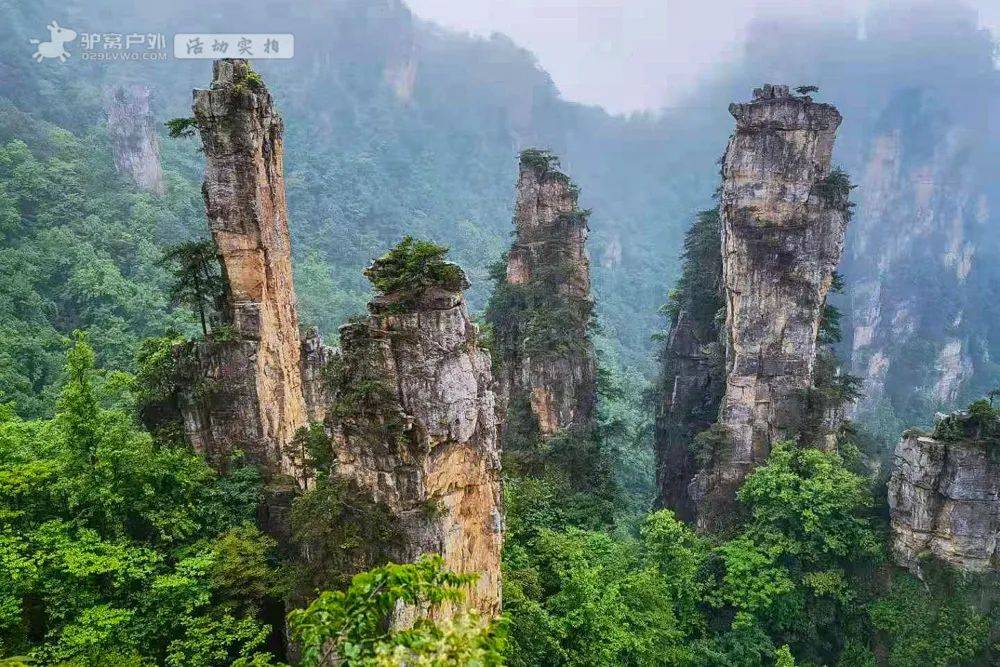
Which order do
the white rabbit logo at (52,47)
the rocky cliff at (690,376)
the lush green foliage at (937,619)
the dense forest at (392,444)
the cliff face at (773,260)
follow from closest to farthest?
1. the dense forest at (392,444)
2. the lush green foliage at (937,619)
3. the cliff face at (773,260)
4. the rocky cliff at (690,376)
5. the white rabbit logo at (52,47)

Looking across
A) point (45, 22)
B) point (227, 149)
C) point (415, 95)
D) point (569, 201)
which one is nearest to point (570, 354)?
point (569, 201)

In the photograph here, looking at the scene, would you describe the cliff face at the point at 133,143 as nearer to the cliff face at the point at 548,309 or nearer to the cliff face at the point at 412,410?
the cliff face at the point at 548,309

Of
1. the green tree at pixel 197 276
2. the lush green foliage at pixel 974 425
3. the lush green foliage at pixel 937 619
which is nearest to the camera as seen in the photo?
the green tree at pixel 197 276

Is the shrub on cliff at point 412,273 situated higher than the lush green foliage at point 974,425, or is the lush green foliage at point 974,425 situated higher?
the shrub on cliff at point 412,273

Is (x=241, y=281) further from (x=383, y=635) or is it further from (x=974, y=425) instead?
(x=974, y=425)

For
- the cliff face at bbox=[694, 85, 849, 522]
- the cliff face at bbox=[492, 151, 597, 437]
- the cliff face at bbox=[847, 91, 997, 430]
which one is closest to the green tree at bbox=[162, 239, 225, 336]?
the cliff face at bbox=[492, 151, 597, 437]

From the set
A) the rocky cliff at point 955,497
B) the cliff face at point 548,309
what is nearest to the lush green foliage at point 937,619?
the rocky cliff at point 955,497

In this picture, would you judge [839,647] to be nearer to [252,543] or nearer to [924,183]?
[252,543]

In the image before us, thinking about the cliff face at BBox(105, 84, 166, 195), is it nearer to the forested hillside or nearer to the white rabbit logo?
the forested hillside
